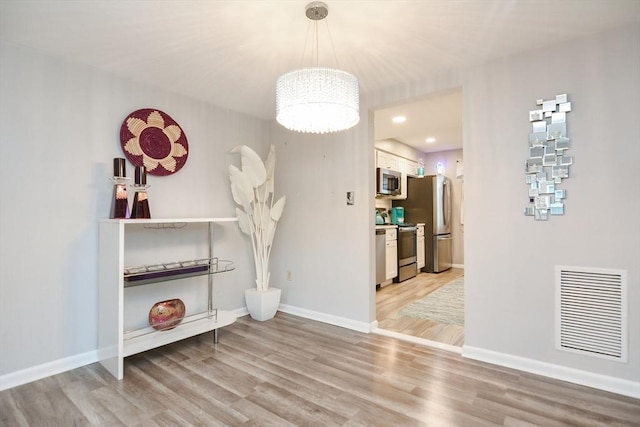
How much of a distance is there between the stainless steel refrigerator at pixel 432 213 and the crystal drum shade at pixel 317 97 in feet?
14.8

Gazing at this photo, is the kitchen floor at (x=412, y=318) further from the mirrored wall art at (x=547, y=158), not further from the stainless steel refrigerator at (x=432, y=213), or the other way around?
the mirrored wall art at (x=547, y=158)

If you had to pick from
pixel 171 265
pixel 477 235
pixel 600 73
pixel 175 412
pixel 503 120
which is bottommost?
pixel 175 412

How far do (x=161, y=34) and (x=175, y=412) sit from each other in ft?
7.41

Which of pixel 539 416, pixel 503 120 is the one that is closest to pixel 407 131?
pixel 503 120

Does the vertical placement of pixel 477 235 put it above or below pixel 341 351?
above

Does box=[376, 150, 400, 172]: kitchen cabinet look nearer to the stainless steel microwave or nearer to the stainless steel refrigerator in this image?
the stainless steel microwave

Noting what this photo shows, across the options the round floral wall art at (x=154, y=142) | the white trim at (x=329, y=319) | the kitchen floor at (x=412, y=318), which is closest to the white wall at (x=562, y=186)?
the kitchen floor at (x=412, y=318)

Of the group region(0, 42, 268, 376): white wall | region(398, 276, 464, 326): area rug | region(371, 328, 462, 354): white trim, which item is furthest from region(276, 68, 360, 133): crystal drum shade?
region(398, 276, 464, 326): area rug

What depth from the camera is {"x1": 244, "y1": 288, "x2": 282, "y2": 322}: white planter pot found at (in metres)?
3.38

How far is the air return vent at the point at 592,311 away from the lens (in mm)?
2018

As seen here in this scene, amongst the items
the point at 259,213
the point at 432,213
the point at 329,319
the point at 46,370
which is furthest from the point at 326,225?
the point at 432,213

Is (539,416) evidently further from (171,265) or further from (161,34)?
(161,34)

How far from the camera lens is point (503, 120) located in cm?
241

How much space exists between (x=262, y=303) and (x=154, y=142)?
1.83 m
